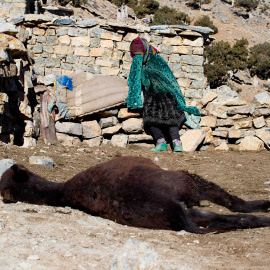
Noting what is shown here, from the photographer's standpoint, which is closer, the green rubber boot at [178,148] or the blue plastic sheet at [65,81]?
the green rubber boot at [178,148]

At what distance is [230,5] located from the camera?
1575 inches

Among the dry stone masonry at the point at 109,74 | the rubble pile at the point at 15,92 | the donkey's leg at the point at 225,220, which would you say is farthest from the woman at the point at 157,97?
the donkey's leg at the point at 225,220

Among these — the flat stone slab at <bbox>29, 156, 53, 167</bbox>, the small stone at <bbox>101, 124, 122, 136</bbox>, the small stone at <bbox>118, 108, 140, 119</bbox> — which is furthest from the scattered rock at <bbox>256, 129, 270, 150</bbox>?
the flat stone slab at <bbox>29, 156, 53, 167</bbox>

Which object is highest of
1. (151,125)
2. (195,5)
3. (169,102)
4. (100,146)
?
(195,5)

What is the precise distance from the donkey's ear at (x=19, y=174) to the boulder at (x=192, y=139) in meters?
4.47

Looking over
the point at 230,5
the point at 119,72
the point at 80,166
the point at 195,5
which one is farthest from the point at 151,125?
the point at 230,5

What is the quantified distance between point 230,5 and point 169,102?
→ 3639cm

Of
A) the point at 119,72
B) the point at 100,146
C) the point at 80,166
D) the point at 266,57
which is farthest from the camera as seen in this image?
the point at 266,57

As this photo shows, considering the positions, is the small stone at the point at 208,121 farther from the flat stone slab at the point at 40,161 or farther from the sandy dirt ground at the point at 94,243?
the sandy dirt ground at the point at 94,243

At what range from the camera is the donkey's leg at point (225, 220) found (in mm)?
2666

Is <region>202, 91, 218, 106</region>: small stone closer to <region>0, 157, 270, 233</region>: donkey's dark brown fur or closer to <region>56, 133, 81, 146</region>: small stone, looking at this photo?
<region>56, 133, 81, 146</region>: small stone

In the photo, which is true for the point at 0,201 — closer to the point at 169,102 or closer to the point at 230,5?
the point at 169,102

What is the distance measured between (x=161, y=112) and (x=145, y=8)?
26.8 m

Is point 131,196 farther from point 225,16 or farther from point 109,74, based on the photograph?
point 225,16
